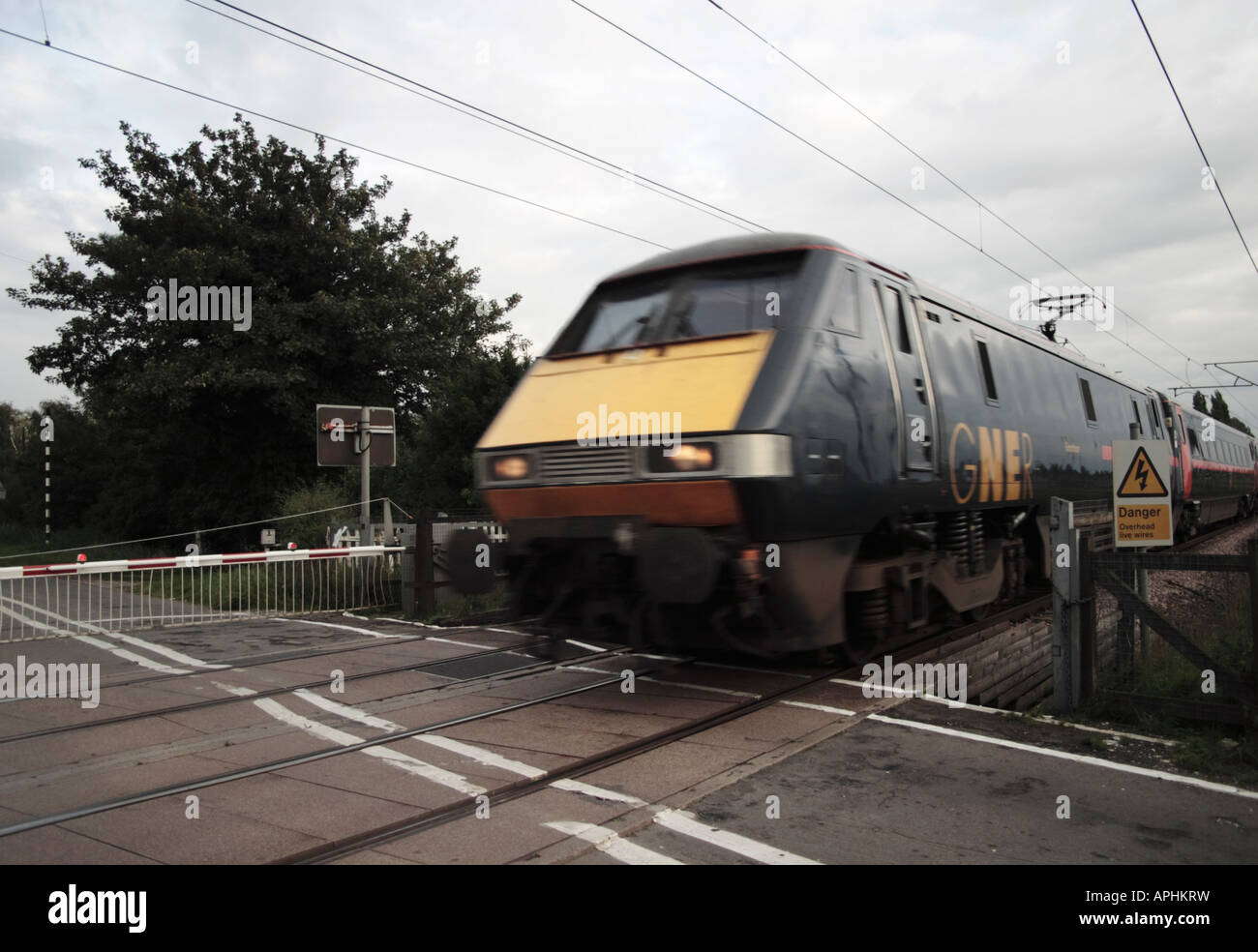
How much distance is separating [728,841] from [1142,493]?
602 centimetres

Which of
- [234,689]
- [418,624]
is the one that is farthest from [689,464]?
[418,624]

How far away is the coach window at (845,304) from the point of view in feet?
22.2

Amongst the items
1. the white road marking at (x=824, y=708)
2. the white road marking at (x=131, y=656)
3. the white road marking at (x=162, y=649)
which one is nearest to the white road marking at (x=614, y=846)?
the white road marking at (x=824, y=708)

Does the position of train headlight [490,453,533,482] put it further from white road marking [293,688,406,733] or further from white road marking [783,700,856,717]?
white road marking [783,700,856,717]

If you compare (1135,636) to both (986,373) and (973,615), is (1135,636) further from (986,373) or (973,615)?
(986,373)

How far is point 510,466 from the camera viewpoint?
6855 millimetres

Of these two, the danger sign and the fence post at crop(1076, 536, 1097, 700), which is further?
the danger sign

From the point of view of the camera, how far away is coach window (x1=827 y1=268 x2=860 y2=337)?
6.77 metres

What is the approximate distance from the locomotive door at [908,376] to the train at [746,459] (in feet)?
0.09

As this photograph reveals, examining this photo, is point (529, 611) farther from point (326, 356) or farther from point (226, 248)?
point (226, 248)

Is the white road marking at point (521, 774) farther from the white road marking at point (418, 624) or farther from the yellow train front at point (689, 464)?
the white road marking at point (418, 624)

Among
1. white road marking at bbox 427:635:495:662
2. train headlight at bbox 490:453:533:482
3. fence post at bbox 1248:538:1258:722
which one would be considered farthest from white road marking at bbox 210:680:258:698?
fence post at bbox 1248:538:1258:722

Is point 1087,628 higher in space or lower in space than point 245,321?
lower
